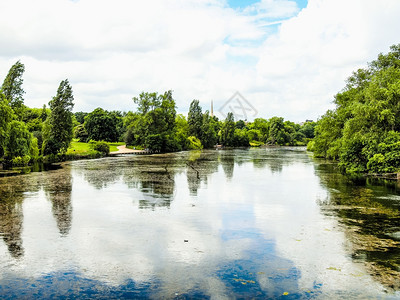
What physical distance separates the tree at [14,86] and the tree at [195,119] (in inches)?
2518

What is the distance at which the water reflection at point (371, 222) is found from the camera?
10.6 meters

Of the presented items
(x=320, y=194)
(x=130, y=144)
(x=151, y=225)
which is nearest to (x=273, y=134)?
(x=130, y=144)

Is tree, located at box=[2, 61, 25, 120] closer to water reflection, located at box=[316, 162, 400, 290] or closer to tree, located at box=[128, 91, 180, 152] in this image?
tree, located at box=[128, 91, 180, 152]

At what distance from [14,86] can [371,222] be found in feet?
170

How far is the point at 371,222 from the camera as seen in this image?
15.8 meters

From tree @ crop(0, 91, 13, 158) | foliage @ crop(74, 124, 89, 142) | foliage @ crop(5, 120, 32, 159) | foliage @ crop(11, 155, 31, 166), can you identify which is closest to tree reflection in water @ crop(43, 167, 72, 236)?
tree @ crop(0, 91, 13, 158)

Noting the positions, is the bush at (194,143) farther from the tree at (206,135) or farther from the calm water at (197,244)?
the calm water at (197,244)

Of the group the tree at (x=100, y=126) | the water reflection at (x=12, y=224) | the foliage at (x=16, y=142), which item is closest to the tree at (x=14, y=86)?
the foliage at (x=16, y=142)

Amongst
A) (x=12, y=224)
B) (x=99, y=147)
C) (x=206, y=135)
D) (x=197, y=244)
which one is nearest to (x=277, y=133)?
(x=206, y=135)

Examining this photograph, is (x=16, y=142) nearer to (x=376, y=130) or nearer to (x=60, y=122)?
(x=60, y=122)

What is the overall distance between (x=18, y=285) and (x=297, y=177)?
28.5 meters

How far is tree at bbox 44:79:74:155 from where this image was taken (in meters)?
54.8

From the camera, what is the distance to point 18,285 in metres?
9.16

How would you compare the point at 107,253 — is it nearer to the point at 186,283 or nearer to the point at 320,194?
the point at 186,283
